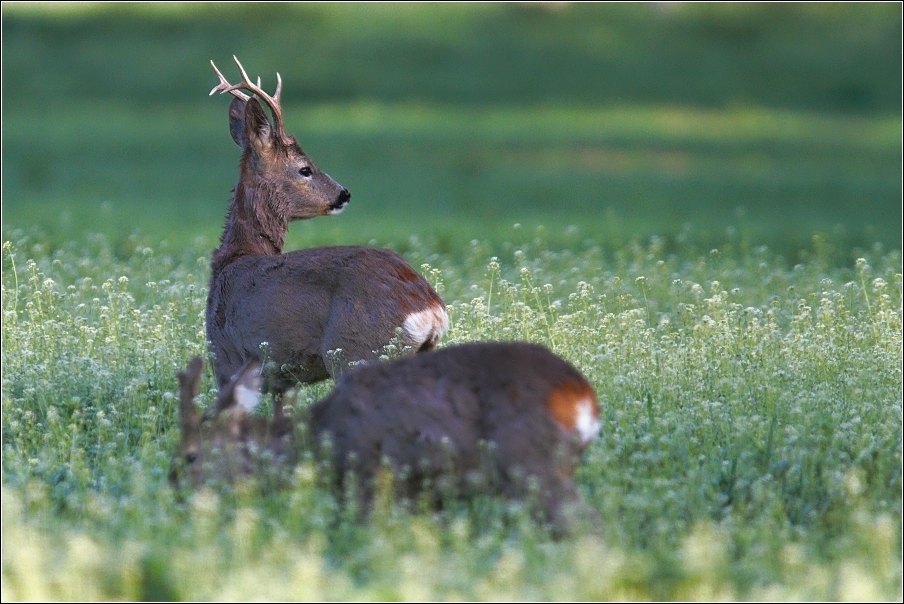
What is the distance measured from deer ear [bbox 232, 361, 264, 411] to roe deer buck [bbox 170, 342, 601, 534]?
0.24m

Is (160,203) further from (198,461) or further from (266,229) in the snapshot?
(198,461)

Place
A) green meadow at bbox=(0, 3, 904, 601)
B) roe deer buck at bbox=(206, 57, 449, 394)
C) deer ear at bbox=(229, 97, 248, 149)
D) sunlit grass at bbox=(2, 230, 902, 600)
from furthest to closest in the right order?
deer ear at bbox=(229, 97, 248, 149), roe deer buck at bbox=(206, 57, 449, 394), green meadow at bbox=(0, 3, 904, 601), sunlit grass at bbox=(2, 230, 902, 600)

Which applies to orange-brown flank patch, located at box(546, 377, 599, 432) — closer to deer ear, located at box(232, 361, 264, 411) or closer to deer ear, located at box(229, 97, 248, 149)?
deer ear, located at box(232, 361, 264, 411)

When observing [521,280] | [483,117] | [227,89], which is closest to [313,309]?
[227,89]

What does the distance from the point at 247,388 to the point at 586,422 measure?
142 cm

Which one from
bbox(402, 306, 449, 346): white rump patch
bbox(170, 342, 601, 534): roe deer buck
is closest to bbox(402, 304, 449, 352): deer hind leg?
bbox(402, 306, 449, 346): white rump patch

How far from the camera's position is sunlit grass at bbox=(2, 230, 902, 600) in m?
4.96

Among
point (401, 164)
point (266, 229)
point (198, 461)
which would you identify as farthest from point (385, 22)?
point (198, 461)

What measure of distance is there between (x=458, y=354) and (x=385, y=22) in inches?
1316

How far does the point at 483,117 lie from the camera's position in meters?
33.8

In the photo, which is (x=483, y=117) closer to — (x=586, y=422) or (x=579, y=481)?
(x=579, y=481)

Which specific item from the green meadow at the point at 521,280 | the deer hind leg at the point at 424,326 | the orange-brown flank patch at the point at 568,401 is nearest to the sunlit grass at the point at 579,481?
the green meadow at the point at 521,280

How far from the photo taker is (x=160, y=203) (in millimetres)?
21516

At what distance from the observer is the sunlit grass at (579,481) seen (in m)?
4.96
